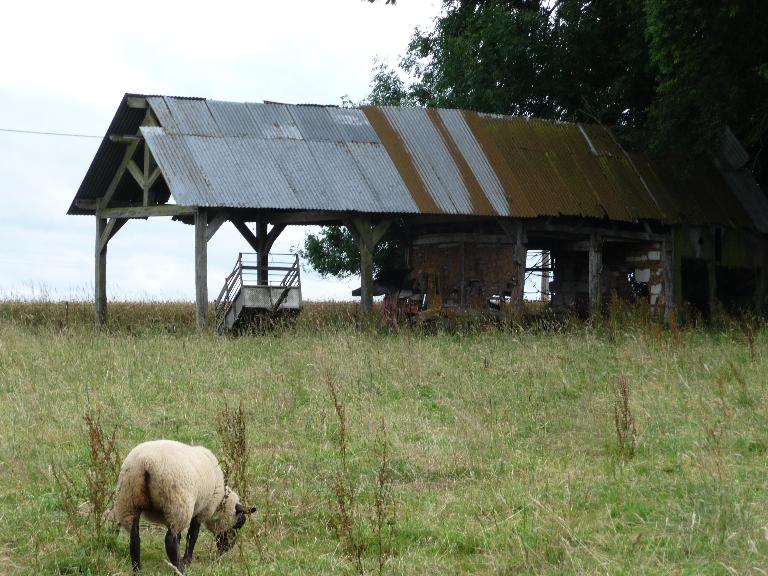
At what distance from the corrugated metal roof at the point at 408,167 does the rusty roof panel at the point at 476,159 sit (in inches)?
1.2

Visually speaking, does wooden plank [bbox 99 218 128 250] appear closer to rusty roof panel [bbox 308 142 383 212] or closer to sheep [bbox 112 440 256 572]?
rusty roof panel [bbox 308 142 383 212]

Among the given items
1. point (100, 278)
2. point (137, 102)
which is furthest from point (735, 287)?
point (100, 278)

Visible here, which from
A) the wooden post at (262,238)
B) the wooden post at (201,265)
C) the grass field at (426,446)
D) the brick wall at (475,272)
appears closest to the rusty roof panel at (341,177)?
the wooden post at (262,238)

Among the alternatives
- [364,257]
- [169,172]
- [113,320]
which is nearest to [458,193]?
[364,257]

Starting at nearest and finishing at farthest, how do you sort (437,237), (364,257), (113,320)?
(364,257)
(113,320)
(437,237)

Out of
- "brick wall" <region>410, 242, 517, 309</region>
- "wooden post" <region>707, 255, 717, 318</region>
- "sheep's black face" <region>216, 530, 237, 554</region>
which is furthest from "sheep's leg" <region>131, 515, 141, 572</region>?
"wooden post" <region>707, 255, 717, 318</region>

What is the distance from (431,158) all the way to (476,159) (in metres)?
1.18

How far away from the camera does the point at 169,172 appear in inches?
795

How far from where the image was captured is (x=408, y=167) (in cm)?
2298

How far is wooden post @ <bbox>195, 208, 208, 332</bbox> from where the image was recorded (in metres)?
20.3

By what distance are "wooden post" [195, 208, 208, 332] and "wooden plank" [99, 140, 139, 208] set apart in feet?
10.6

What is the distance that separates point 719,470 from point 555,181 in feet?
55.5

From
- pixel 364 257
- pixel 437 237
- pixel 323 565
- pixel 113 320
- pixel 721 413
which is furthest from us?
pixel 437 237

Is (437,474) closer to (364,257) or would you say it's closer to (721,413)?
(721,413)
